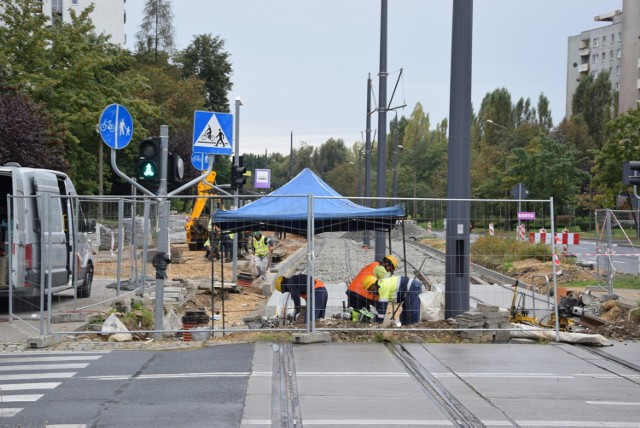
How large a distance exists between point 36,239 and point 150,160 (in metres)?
3.70

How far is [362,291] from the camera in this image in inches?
530

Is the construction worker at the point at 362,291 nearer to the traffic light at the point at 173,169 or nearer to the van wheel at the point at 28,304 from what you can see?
the traffic light at the point at 173,169

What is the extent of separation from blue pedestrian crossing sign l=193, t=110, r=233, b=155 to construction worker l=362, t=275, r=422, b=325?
3.13 metres

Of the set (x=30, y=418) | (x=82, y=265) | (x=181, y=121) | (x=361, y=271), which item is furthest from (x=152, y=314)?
(x=181, y=121)

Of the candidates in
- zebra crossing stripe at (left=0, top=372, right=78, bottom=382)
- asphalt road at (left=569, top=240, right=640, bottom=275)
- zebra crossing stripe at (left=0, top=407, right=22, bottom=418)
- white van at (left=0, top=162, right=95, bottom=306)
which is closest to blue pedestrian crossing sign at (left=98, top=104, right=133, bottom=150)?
white van at (left=0, top=162, right=95, bottom=306)

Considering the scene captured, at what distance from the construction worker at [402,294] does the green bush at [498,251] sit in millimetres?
1313

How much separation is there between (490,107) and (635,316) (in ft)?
291

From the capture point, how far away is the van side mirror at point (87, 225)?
15.0 m

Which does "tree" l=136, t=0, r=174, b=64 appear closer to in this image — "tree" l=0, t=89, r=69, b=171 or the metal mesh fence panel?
"tree" l=0, t=89, r=69, b=171

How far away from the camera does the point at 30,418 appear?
301 inches

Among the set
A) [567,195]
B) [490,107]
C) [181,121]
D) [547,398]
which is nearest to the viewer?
→ [547,398]

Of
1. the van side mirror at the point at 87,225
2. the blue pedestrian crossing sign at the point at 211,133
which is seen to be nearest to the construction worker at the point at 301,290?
the blue pedestrian crossing sign at the point at 211,133

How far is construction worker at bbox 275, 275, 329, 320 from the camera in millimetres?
12922

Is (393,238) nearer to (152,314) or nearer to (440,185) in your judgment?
(152,314)
